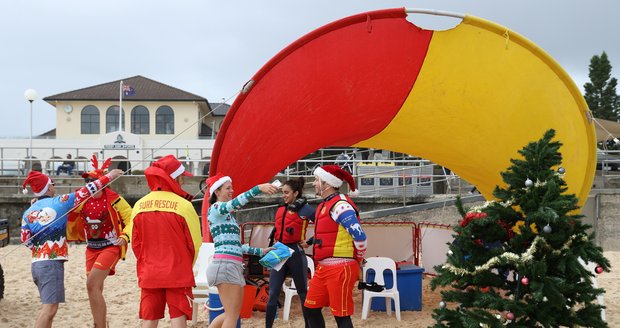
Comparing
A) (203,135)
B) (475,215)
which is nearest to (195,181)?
(475,215)

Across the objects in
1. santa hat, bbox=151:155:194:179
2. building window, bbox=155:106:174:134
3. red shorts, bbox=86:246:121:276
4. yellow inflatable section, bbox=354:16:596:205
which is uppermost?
building window, bbox=155:106:174:134

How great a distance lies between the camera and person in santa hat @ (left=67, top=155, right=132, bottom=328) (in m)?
5.71

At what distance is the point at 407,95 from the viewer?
709cm

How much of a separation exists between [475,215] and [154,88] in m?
50.4

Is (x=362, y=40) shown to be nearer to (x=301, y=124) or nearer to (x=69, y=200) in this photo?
(x=301, y=124)

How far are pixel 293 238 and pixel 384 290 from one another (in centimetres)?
145

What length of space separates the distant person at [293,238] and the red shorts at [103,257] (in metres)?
1.53

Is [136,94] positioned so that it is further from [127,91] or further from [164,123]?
[127,91]

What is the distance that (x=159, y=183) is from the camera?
4770 millimetres

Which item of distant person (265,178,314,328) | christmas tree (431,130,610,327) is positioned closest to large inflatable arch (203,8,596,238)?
distant person (265,178,314,328)

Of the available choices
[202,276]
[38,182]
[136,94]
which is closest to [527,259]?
[202,276]

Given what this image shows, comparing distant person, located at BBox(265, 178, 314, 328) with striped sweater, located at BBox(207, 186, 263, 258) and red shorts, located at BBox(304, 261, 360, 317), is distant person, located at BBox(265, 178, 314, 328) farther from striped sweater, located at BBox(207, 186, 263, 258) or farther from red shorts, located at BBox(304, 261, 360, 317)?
striped sweater, located at BBox(207, 186, 263, 258)

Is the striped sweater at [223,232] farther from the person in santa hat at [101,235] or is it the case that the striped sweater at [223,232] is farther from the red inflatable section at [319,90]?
the person in santa hat at [101,235]

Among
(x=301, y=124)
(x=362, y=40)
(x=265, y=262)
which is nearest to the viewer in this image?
(x=265, y=262)
